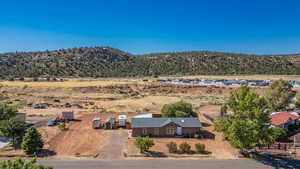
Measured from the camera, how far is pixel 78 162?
22.3m

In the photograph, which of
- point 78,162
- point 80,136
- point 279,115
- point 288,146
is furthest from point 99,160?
point 279,115

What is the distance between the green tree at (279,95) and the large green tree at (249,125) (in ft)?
50.1

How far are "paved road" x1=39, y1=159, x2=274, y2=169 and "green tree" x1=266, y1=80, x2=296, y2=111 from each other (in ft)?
62.2

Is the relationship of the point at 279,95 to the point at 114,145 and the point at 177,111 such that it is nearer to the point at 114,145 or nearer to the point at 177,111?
the point at 177,111

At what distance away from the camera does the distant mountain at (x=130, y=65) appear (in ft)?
459

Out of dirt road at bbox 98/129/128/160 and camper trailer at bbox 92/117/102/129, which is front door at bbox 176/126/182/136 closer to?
dirt road at bbox 98/129/128/160

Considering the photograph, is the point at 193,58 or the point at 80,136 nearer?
the point at 80,136

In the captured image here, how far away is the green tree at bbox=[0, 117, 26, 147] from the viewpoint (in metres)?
26.4

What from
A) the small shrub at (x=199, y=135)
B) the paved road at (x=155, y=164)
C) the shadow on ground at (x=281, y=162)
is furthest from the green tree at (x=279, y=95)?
the paved road at (x=155, y=164)

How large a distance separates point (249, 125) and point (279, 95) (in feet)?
62.1

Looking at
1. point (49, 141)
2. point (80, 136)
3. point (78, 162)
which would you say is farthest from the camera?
point (80, 136)

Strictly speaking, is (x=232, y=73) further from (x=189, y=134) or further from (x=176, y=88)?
(x=189, y=134)

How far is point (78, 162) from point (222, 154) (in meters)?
15.9

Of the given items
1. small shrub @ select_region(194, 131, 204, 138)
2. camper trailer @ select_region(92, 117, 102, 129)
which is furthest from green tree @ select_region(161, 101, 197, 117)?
camper trailer @ select_region(92, 117, 102, 129)
